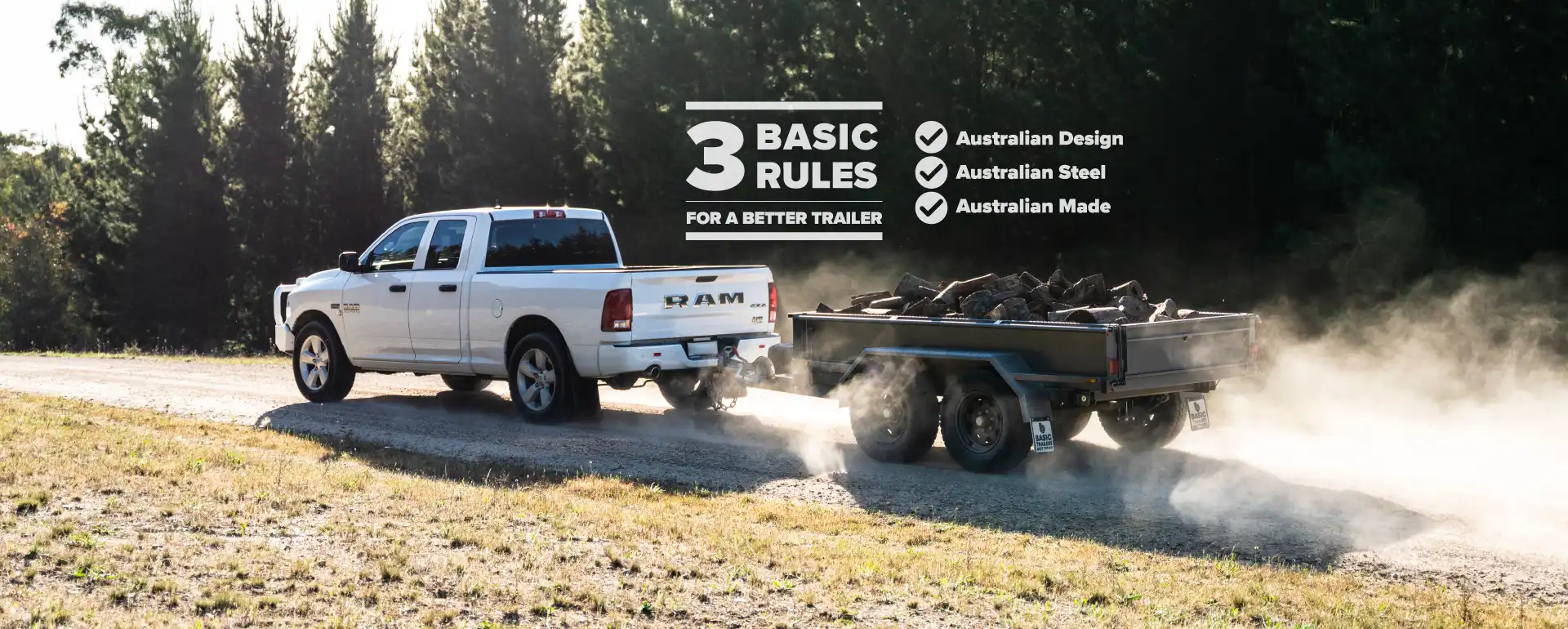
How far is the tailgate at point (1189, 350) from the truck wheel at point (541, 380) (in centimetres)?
544

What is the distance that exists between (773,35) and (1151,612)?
25244mm

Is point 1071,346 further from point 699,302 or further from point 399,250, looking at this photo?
point 399,250

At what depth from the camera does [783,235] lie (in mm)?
29547

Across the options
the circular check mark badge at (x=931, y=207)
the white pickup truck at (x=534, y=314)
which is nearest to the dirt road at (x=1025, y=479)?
the white pickup truck at (x=534, y=314)

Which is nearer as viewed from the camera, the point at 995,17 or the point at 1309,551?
the point at 1309,551

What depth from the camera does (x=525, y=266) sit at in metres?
14.0

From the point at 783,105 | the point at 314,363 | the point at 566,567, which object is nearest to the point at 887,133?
the point at 783,105

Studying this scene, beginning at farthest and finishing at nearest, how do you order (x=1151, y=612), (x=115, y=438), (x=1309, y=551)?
(x=115, y=438) → (x=1309, y=551) → (x=1151, y=612)

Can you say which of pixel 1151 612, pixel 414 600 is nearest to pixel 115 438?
pixel 414 600

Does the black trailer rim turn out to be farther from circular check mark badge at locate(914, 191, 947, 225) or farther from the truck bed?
circular check mark badge at locate(914, 191, 947, 225)

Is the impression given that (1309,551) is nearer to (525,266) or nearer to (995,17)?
(525,266)

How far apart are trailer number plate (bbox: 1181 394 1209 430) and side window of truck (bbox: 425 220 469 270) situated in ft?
23.4

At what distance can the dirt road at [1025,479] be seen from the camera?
805 cm

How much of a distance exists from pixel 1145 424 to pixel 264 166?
136 ft
